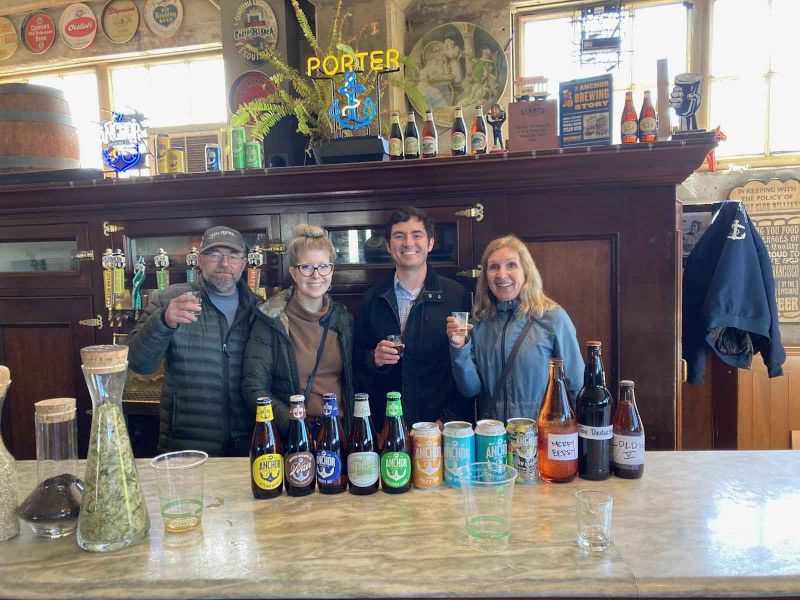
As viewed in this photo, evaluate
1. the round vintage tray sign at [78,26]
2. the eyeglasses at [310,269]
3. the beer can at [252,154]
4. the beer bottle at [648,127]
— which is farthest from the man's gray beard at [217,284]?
the round vintage tray sign at [78,26]

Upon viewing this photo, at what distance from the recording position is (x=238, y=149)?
257 cm

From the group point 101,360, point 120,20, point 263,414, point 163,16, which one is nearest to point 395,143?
point 263,414

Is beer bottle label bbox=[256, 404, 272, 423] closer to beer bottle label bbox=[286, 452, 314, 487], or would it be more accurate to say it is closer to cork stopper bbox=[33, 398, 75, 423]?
beer bottle label bbox=[286, 452, 314, 487]

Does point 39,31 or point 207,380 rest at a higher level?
point 39,31

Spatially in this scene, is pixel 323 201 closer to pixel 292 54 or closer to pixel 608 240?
pixel 608 240

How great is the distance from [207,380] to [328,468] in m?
0.97

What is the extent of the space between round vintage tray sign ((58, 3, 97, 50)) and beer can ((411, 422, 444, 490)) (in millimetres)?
5843

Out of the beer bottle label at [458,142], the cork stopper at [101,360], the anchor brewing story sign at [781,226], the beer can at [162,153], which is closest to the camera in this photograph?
the cork stopper at [101,360]

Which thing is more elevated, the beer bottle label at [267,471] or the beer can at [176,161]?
the beer can at [176,161]

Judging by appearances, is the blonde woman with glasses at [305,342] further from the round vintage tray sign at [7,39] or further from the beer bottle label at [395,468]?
the round vintage tray sign at [7,39]

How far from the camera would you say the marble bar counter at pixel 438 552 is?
38.1 inches

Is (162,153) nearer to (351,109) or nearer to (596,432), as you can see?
(351,109)

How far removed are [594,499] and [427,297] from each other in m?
1.18

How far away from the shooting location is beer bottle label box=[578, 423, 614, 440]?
135cm
